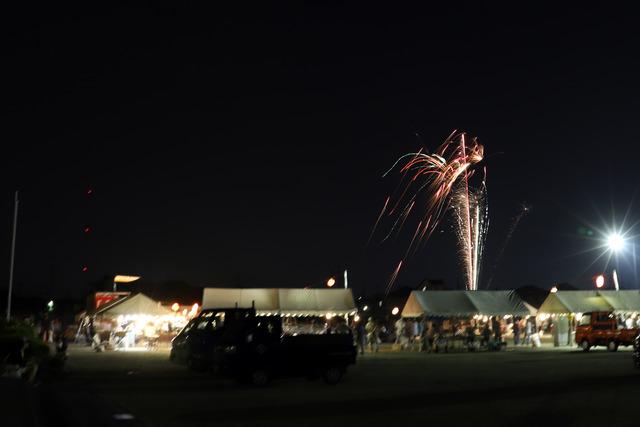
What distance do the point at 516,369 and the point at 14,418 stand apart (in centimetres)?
2105

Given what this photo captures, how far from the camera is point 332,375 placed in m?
20.5

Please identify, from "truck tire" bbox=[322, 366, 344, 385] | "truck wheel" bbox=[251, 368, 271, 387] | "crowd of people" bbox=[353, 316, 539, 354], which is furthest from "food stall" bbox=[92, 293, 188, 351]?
"truck tire" bbox=[322, 366, 344, 385]

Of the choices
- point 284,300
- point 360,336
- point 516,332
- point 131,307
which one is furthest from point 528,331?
point 131,307

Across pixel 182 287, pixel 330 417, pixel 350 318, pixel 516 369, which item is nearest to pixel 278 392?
pixel 330 417

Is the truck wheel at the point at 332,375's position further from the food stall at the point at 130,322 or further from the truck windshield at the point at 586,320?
the truck windshield at the point at 586,320

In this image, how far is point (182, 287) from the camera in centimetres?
13338

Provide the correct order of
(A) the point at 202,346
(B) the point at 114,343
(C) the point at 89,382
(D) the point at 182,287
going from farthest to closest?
(D) the point at 182,287, (B) the point at 114,343, (A) the point at 202,346, (C) the point at 89,382

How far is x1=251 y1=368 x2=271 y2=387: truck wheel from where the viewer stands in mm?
19844

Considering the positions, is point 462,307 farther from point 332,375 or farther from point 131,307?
point 332,375

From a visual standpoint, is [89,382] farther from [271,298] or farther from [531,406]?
[271,298]

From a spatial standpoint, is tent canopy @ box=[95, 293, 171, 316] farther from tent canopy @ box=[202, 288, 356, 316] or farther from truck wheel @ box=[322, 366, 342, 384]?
truck wheel @ box=[322, 366, 342, 384]

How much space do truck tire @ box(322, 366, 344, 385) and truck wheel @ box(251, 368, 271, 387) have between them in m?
1.58

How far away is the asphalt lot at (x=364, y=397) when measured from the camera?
12.8 m

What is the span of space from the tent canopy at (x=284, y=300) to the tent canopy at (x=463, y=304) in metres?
3.55
